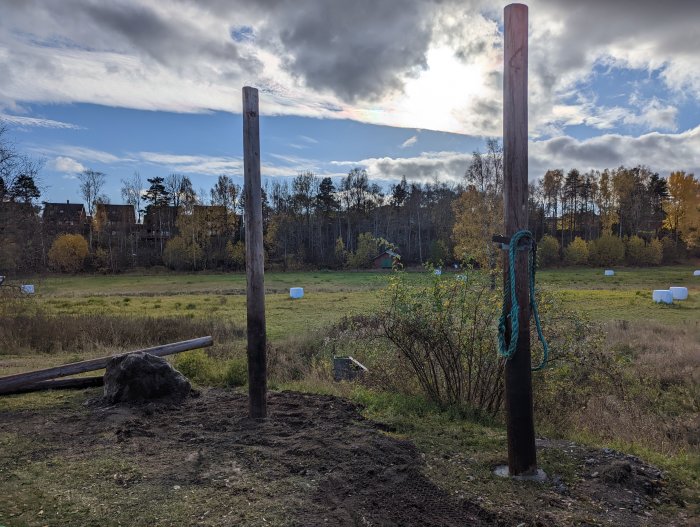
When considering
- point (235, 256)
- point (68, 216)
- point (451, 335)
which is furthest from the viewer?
point (68, 216)

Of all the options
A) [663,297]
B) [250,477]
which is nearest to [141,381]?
[250,477]

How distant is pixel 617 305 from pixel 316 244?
60.2m

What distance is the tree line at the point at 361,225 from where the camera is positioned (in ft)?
224

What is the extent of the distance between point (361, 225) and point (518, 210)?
8309 centimetres

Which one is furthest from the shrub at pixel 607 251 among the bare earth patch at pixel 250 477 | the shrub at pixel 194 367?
the bare earth patch at pixel 250 477

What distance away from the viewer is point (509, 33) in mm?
4324

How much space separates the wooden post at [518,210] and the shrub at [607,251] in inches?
2821

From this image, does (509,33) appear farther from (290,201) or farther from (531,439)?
(290,201)

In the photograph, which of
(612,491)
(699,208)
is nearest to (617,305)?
(612,491)

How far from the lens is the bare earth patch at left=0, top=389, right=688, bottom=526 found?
12.0 feet

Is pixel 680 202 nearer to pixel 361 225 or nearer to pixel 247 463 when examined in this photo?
pixel 361 225

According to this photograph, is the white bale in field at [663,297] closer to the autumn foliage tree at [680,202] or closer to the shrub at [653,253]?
the shrub at [653,253]

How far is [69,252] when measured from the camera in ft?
213

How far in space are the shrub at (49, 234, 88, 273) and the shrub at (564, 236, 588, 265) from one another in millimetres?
67518
